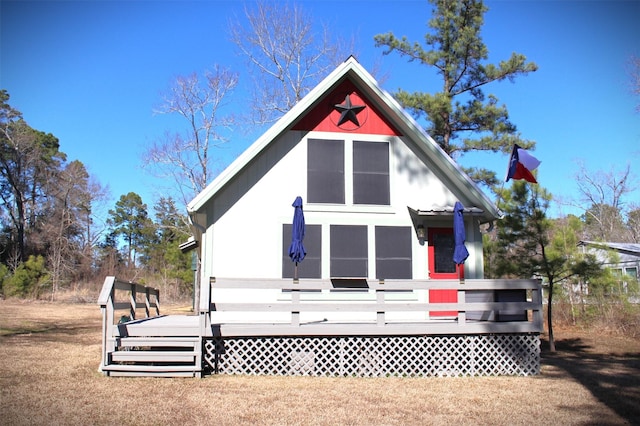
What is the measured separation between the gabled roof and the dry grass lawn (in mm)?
3418

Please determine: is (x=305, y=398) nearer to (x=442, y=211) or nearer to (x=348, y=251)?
(x=348, y=251)

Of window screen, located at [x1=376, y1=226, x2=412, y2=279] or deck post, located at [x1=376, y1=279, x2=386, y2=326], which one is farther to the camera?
window screen, located at [x1=376, y1=226, x2=412, y2=279]

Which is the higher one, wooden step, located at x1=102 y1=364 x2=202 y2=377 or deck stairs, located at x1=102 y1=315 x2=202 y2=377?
deck stairs, located at x1=102 y1=315 x2=202 y2=377

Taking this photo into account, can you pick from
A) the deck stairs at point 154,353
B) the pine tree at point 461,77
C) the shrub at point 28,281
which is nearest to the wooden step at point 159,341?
the deck stairs at point 154,353

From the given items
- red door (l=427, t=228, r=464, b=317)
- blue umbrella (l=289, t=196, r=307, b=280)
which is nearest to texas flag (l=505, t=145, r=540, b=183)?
red door (l=427, t=228, r=464, b=317)

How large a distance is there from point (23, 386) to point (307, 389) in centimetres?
399

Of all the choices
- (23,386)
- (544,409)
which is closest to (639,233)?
(544,409)

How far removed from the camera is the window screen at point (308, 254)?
1054cm

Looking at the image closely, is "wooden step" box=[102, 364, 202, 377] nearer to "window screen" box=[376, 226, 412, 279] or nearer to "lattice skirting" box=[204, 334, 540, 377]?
"lattice skirting" box=[204, 334, 540, 377]

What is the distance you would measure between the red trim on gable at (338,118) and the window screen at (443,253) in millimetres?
2409

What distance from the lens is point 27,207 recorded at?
4131cm

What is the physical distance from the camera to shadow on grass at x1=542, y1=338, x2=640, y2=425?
725 cm

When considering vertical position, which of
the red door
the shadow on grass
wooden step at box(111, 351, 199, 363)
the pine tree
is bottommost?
the shadow on grass

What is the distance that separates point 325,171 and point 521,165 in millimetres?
4427
